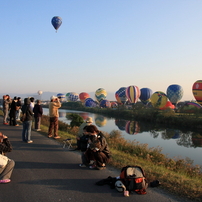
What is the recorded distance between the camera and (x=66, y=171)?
5934mm

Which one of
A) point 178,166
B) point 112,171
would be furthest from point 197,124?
point 112,171

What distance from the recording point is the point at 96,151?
5996mm

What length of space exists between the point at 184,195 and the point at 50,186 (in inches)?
106

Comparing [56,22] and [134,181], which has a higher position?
[56,22]

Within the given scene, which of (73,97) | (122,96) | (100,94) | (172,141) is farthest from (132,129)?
(73,97)

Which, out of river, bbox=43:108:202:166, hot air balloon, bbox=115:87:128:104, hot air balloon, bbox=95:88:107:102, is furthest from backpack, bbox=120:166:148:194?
hot air balloon, bbox=95:88:107:102

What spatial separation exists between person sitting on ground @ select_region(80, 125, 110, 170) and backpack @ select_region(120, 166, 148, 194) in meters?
1.19

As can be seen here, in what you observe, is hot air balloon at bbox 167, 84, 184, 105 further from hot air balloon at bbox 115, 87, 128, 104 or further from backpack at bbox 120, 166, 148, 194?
backpack at bbox 120, 166, 148, 194

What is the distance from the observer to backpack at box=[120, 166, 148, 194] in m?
4.63

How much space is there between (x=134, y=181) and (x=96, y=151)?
1.56 meters

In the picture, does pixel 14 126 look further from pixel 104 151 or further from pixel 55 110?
pixel 104 151

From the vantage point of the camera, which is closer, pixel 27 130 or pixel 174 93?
pixel 27 130

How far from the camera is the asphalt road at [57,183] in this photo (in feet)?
14.3

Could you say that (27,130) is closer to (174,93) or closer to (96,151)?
(96,151)
